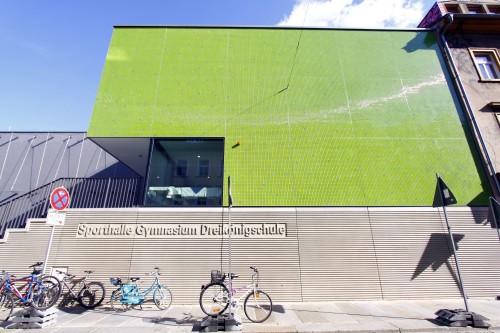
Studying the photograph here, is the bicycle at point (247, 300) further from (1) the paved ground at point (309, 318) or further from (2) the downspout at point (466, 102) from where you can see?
(2) the downspout at point (466, 102)

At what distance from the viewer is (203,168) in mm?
8359

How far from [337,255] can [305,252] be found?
104 cm

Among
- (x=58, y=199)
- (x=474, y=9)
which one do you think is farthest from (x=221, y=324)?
(x=474, y=9)

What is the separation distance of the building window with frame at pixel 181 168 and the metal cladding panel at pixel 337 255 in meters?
4.28

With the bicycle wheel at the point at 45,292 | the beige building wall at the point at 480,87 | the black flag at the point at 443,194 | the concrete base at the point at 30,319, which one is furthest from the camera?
the beige building wall at the point at 480,87

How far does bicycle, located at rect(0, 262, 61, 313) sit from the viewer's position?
5996mm

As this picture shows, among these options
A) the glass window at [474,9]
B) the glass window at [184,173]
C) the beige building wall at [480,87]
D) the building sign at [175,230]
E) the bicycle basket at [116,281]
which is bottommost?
the bicycle basket at [116,281]

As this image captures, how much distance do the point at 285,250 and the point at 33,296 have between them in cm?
707

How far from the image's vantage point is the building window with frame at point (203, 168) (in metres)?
8.29

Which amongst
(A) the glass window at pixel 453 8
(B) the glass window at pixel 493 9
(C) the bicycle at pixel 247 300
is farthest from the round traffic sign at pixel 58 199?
(B) the glass window at pixel 493 9

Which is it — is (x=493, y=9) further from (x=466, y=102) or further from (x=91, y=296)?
(x=91, y=296)

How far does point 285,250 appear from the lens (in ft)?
24.6

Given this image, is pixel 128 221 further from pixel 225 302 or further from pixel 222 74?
pixel 222 74

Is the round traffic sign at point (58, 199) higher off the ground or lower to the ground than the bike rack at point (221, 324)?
higher
